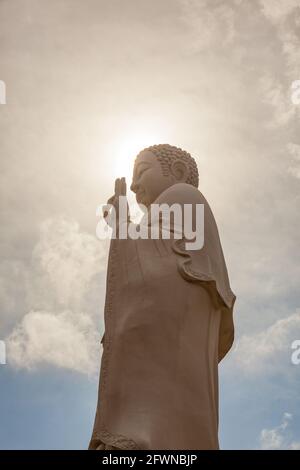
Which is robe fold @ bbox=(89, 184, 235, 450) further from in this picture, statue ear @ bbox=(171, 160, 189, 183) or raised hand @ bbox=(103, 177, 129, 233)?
statue ear @ bbox=(171, 160, 189, 183)

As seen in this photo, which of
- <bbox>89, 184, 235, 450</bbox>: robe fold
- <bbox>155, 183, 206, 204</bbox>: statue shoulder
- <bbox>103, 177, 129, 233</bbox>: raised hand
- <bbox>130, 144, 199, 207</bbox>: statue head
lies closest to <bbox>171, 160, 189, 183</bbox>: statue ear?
<bbox>130, 144, 199, 207</bbox>: statue head

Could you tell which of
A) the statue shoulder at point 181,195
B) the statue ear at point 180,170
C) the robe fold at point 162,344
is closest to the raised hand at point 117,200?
the robe fold at point 162,344

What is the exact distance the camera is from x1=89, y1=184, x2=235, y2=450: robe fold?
22.3 ft

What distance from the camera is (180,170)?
30.4 ft

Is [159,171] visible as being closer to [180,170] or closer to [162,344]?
[180,170]

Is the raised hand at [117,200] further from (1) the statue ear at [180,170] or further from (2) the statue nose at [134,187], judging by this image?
(1) the statue ear at [180,170]

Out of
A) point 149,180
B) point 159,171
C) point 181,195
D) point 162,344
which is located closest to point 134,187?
point 149,180

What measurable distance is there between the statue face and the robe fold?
3.59ft

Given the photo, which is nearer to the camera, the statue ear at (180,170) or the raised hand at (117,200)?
the raised hand at (117,200)

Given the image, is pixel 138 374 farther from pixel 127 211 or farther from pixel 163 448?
pixel 127 211

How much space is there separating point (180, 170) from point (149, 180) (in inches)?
16.9

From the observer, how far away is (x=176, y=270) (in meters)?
7.68

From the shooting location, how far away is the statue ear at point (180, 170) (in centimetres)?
923

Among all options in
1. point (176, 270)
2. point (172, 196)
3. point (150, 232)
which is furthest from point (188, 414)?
point (172, 196)
